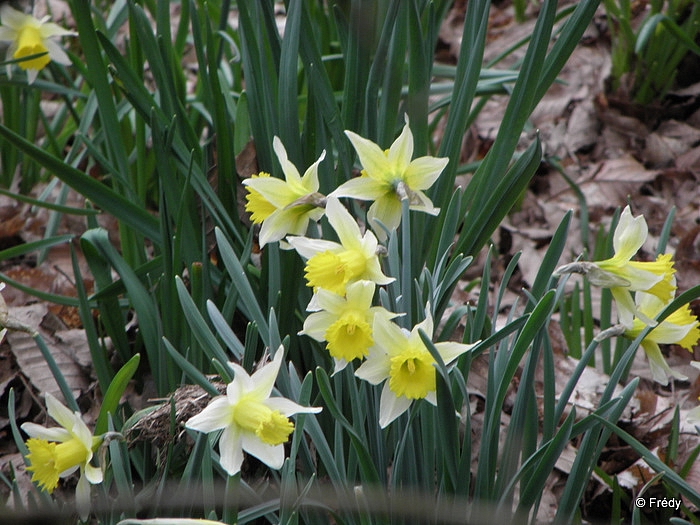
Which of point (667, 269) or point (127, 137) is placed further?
point (127, 137)

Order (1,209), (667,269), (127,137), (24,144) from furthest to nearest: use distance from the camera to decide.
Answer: (1,209) < (127,137) < (24,144) < (667,269)

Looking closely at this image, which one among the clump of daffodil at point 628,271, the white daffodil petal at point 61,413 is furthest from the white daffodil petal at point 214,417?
the clump of daffodil at point 628,271

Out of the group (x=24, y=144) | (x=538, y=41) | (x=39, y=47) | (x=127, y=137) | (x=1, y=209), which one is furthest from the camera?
(x=1, y=209)

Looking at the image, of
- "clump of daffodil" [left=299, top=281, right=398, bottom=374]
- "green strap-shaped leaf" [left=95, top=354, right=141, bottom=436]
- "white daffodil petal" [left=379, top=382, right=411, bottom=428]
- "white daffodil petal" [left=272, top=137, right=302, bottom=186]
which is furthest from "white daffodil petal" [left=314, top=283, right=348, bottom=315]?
"green strap-shaped leaf" [left=95, top=354, right=141, bottom=436]

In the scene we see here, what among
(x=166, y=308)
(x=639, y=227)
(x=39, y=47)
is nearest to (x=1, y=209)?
(x=39, y=47)

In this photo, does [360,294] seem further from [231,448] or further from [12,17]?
[12,17]

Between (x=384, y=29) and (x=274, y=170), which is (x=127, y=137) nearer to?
(x=274, y=170)
